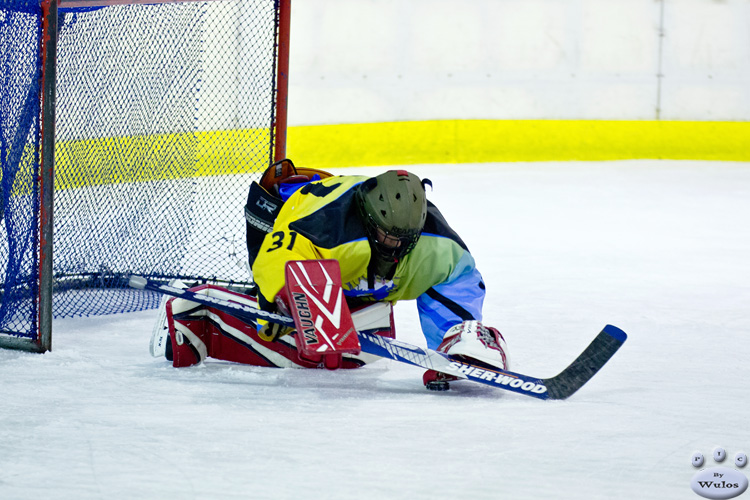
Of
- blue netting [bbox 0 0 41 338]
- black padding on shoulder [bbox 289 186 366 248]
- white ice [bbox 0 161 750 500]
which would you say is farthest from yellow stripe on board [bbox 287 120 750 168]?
black padding on shoulder [bbox 289 186 366 248]

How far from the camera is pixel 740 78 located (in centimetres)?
841

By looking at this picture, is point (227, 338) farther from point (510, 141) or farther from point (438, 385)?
point (510, 141)

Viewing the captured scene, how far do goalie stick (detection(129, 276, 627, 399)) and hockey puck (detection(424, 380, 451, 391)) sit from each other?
0.07m

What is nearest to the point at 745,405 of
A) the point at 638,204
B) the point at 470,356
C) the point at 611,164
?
the point at 470,356

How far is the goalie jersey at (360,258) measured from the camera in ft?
8.05

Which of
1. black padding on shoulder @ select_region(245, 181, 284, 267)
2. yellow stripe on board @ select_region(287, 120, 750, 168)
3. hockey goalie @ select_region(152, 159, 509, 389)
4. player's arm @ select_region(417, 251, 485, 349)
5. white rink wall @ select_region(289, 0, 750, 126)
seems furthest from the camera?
yellow stripe on board @ select_region(287, 120, 750, 168)

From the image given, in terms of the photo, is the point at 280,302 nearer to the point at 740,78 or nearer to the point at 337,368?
the point at 337,368

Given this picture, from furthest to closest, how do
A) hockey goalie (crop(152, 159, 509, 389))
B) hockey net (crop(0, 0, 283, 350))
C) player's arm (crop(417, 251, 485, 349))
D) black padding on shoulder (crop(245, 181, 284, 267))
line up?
1. hockey net (crop(0, 0, 283, 350))
2. black padding on shoulder (crop(245, 181, 284, 267))
3. player's arm (crop(417, 251, 485, 349))
4. hockey goalie (crop(152, 159, 509, 389))

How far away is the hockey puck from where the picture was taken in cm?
247

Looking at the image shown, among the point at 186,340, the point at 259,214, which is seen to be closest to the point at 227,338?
the point at 186,340

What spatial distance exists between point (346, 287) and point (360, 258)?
0.45ft

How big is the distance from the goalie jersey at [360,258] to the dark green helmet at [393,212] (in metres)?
0.06

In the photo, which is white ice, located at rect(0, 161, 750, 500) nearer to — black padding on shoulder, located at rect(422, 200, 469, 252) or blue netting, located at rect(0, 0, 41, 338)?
blue netting, located at rect(0, 0, 41, 338)

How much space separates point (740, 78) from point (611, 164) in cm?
126
